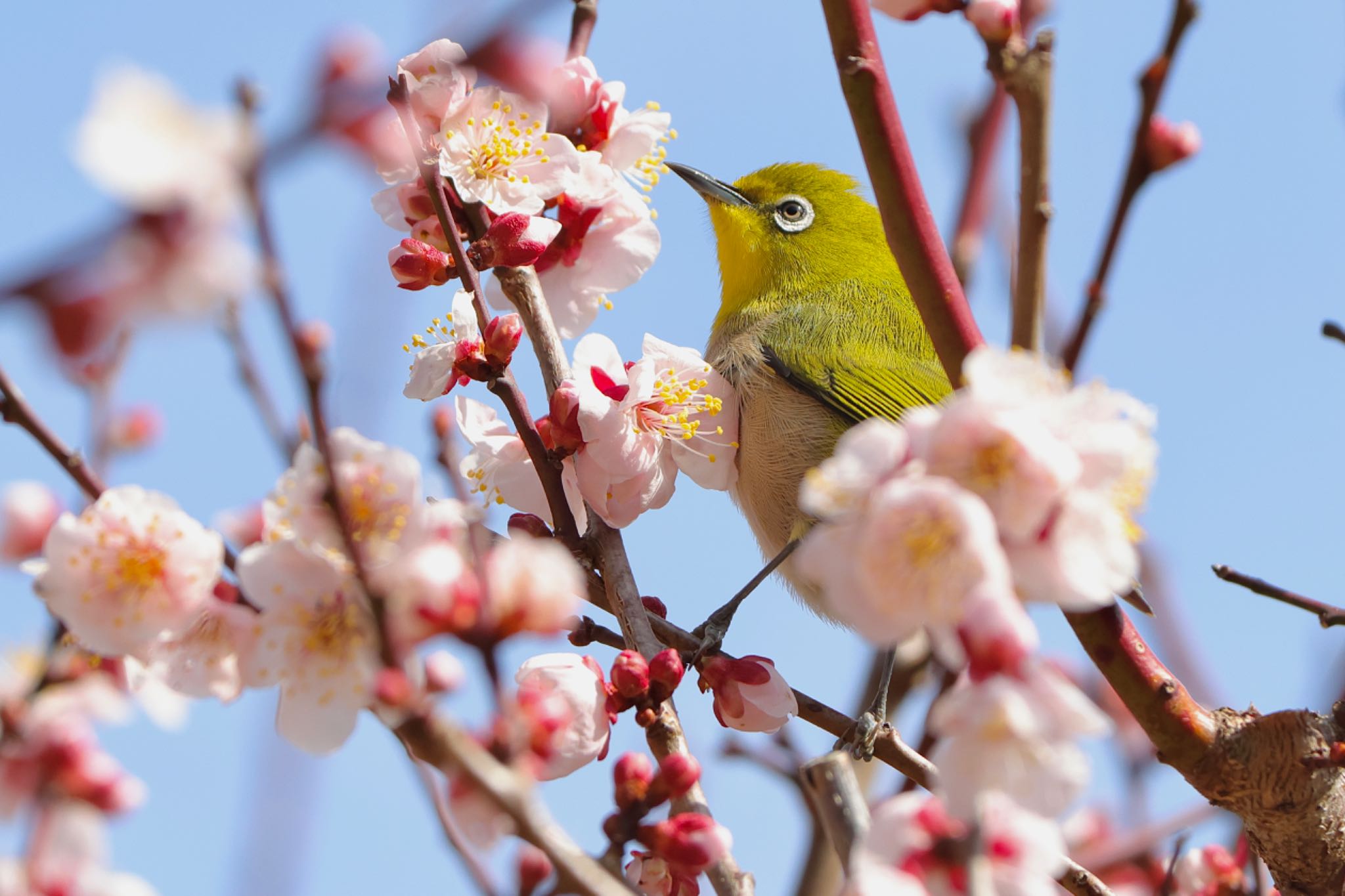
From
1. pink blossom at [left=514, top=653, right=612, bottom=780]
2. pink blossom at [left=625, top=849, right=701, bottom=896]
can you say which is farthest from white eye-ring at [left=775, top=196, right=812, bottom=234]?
pink blossom at [left=625, top=849, right=701, bottom=896]

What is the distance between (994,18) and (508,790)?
4.83 ft

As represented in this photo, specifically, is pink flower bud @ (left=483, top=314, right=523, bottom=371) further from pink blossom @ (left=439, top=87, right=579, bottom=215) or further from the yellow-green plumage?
the yellow-green plumage

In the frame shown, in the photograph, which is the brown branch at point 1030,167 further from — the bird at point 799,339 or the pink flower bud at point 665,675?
the bird at point 799,339

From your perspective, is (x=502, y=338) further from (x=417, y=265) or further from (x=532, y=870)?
(x=532, y=870)

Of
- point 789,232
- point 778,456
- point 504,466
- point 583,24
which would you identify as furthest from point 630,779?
point 789,232

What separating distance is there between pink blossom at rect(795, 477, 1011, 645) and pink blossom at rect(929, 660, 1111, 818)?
85 mm

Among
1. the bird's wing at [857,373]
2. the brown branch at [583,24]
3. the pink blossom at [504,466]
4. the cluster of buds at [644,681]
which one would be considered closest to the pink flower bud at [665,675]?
the cluster of buds at [644,681]

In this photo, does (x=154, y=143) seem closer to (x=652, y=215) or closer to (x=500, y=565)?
(x=500, y=565)

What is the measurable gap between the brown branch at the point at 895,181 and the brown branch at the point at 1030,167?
10 centimetres

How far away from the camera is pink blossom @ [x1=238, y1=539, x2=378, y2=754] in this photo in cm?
141

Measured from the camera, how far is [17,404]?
1.66m

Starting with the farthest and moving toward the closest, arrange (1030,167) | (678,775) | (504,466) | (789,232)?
1. (789,232)
2. (504,466)
3. (1030,167)
4. (678,775)

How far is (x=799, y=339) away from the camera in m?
4.12

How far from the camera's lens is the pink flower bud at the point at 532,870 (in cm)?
165
